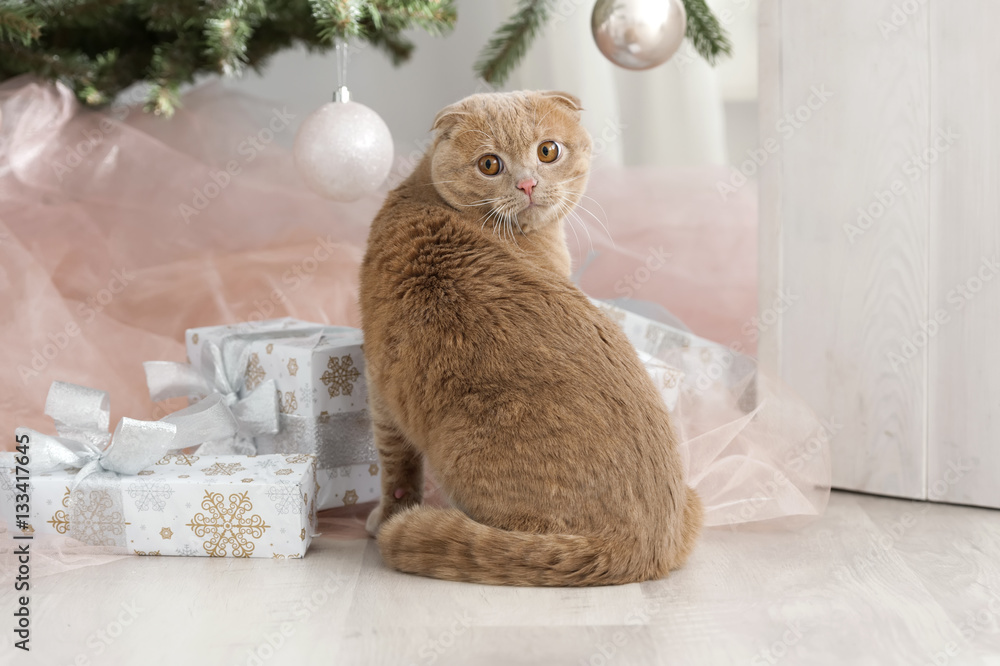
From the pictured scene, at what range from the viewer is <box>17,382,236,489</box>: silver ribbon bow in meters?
1.07

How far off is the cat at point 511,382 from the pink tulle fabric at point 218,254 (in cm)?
19

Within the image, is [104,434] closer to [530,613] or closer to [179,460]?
[179,460]

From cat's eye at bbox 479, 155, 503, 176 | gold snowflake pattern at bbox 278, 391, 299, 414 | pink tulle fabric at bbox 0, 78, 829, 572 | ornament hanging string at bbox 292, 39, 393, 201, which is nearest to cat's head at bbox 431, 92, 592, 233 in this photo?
cat's eye at bbox 479, 155, 503, 176

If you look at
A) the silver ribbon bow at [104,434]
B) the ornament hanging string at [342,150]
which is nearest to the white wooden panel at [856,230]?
the ornament hanging string at [342,150]

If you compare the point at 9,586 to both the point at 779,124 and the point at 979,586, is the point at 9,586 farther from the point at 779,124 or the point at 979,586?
the point at 779,124

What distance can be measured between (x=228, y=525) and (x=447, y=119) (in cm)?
57

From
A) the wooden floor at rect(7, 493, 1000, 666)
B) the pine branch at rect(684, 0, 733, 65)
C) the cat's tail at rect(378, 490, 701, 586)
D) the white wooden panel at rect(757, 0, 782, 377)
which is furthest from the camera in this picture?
the pine branch at rect(684, 0, 733, 65)

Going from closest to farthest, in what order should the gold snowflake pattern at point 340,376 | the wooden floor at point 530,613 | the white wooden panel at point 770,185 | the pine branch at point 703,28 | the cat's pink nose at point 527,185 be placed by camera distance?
the wooden floor at point 530,613 < the cat's pink nose at point 527,185 < the gold snowflake pattern at point 340,376 < the white wooden panel at point 770,185 < the pine branch at point 703,28

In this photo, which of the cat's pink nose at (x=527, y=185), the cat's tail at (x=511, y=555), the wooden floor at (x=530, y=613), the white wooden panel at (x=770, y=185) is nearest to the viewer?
the wooden floor at (x=530, y=613)

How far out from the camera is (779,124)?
1.36m

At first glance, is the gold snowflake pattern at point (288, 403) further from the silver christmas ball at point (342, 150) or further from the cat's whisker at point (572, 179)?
the cat's whisker at point (572, 179)

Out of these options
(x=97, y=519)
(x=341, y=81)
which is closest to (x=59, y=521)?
(x=97, y=519)

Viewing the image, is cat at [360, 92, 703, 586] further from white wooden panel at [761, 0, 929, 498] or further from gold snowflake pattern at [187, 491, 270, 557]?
white wooden panel at [761, 0, 929, 498]

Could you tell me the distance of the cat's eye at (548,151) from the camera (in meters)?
1.07
